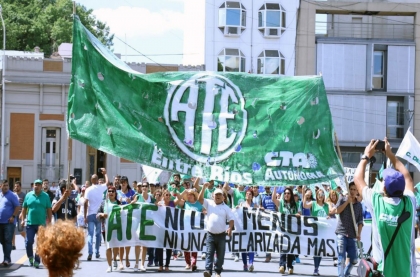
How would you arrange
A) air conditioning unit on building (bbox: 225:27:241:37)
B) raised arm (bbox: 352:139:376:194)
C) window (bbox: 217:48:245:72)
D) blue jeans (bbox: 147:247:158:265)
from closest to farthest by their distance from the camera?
raised arm (bbox: 352:139:376:194), blue jeans (bbox: 147:247:158:265), window (bbox: 217:48:245:72), air conditioning unit on building (bbox: 225:27:241:37)

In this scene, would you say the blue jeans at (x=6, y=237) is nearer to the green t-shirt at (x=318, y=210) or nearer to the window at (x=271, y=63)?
the green t-shirt at (x=318, y=210)

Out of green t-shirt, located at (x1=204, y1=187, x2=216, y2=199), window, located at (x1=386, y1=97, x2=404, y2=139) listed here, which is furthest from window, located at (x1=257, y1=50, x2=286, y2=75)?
green t-shirt, located at (x1=204, y1=187, x2=216, y2=199)

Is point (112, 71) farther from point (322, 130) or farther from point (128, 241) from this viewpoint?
point (128, 241)

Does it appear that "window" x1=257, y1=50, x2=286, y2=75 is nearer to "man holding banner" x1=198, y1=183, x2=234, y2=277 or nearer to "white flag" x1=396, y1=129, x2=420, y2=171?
"white flag" x1=396, y1=129, x2=420, y2=171

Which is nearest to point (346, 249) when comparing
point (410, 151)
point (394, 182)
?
point (394, 182)

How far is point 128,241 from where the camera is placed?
17891mm

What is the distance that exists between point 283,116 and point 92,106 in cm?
289

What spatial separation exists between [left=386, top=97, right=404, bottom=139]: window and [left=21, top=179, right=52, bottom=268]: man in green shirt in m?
39.3

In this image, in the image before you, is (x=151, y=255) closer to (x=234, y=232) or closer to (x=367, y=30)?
(x=234, y=232)

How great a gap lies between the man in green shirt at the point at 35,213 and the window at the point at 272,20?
39196 mm

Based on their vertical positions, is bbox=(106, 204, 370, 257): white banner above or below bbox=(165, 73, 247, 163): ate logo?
below

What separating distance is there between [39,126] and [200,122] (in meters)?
39.1

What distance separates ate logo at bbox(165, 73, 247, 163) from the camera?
1298 cm

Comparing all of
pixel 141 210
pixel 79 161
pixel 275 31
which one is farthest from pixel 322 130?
pixel 275 31
